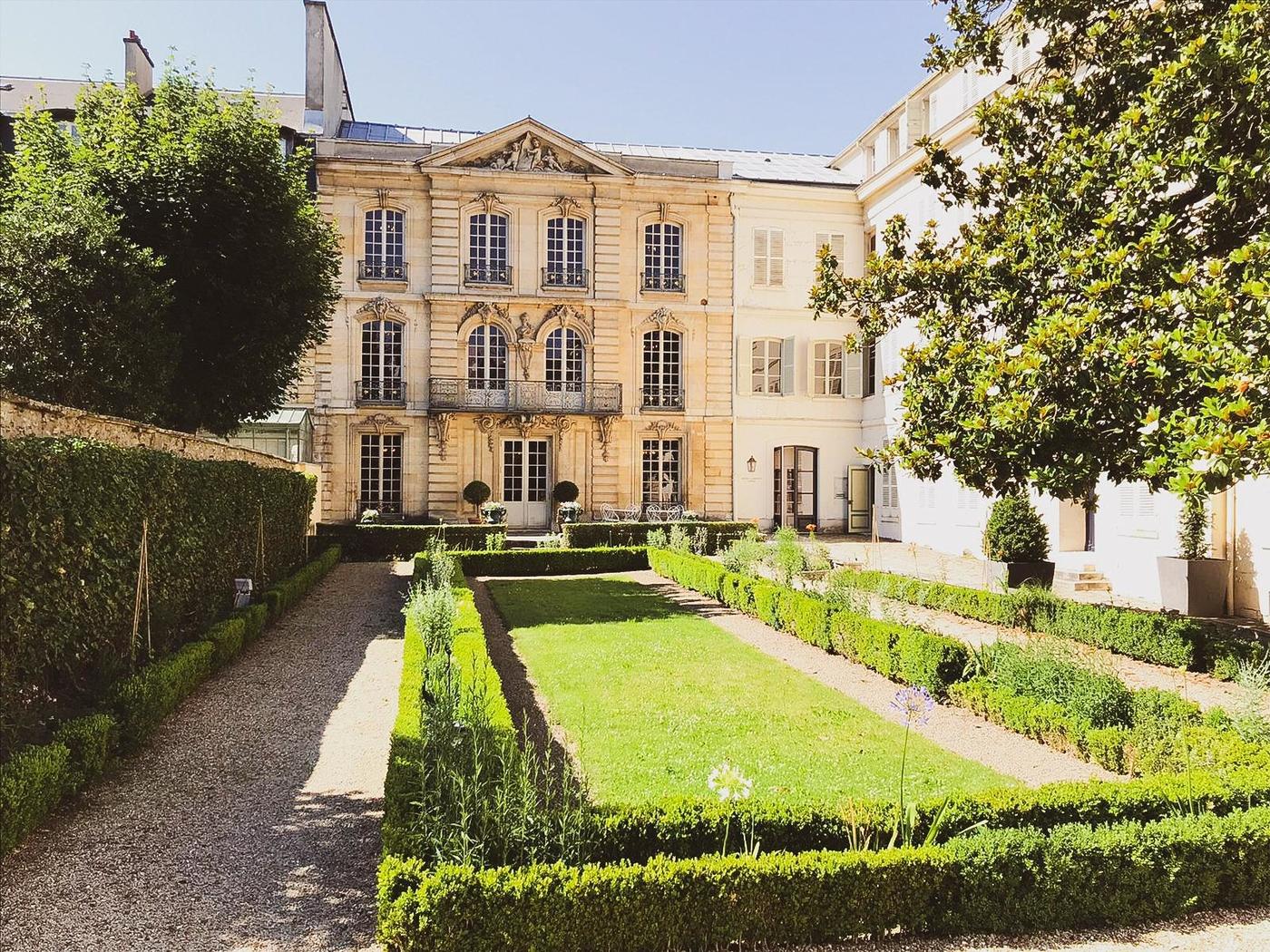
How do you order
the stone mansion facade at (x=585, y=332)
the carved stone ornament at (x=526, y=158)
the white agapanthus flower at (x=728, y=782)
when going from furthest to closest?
the carved stone ornament at (x=526, y=158), the stone mansion facade at (x=585, y=332), the white agapanthus flower at (x=728, y=782)

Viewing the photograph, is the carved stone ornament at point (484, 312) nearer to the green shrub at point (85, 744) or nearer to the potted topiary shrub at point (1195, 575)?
the potted topiary shrub at point (1195, 575)

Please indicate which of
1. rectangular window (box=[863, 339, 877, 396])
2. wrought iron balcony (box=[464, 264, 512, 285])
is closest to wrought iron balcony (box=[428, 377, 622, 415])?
wrought iron balcony (box=[464, 264, 512, 285])

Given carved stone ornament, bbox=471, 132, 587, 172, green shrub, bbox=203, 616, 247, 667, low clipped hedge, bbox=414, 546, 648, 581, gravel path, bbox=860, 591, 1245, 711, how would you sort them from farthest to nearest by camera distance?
carved stone ornament, bbox=471, 132, 587, 172, low clipped hedge, bbox=414, 546, 648, 581, green shrub, bbox=203, 616, 247, 667, gravel path, bbox=860, 591, 1245, 711

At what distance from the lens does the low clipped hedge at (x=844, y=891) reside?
336cm

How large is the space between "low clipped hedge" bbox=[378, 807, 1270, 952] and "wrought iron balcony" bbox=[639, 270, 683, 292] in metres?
20.7

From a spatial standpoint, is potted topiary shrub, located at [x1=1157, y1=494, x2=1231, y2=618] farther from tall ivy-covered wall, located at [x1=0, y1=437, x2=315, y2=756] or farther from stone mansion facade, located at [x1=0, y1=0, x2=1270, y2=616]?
tall ivy-covered wall, located at [x1=0, y1=437, x2=315, y2=756]

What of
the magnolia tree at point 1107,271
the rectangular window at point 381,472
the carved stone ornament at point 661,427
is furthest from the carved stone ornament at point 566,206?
the magnolia tree at point 1107,271

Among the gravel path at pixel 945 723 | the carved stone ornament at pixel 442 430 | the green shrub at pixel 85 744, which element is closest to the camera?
the green shrub at pixel 85 744

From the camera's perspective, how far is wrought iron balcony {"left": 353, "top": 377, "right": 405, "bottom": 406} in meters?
A: 22.2

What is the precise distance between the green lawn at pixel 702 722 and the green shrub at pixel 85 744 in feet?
9.42

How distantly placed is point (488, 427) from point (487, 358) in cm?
181

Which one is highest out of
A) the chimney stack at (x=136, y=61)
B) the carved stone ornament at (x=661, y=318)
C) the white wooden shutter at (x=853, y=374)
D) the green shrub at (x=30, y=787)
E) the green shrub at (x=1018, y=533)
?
the chimney stack at (x=136, y=61)

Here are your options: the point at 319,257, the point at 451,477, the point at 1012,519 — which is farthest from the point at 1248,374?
the point at 451,477

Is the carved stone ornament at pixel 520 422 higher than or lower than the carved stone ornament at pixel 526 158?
lower
